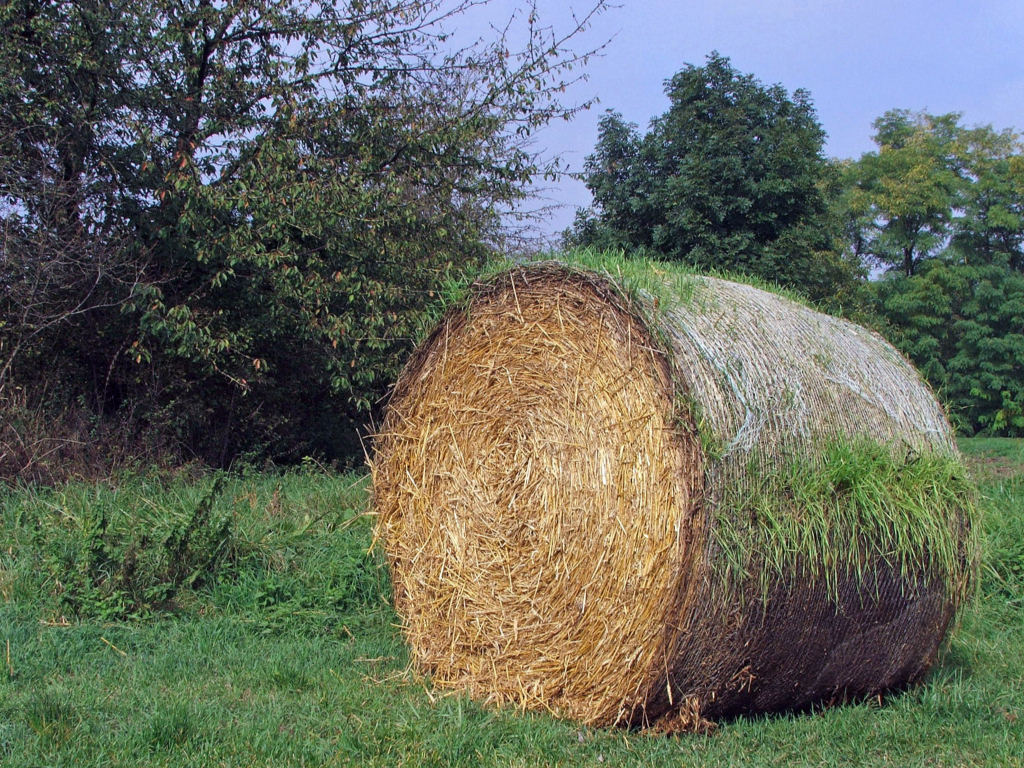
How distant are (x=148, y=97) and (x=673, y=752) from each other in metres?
8.88

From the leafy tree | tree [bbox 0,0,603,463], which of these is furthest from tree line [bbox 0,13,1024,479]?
the leafy tree

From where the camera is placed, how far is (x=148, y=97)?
9.92 meters

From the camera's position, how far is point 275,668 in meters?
4.84

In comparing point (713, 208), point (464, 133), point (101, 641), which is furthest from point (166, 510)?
point (713, 208)

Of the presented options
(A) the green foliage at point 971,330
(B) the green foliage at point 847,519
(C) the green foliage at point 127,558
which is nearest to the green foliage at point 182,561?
(C) the green foliage at point 127,558

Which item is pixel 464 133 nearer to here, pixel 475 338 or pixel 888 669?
pixel 475 338

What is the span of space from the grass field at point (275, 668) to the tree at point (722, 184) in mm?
7132

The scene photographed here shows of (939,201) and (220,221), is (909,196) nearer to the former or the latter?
(939,201)

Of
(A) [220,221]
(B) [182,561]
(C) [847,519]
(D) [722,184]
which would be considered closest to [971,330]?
(D) [722,184]

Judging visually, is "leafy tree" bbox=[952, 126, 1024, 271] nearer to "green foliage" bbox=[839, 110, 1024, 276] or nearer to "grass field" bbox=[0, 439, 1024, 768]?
"green foliage" bbox=[839, 110, 1024, 276]

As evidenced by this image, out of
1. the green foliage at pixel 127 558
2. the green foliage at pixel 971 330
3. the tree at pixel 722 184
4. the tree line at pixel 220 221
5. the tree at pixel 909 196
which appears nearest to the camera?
the green foliage at pixel 127 558

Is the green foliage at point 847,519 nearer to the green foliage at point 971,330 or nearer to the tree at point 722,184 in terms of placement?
the tree at point 722,184

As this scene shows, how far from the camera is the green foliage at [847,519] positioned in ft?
12.7

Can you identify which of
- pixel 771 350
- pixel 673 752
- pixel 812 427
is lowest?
pixel 673 752
